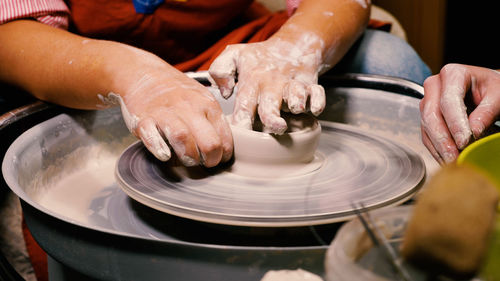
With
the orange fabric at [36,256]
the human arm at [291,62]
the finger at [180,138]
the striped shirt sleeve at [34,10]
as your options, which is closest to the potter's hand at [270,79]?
the human arm at [291,62]

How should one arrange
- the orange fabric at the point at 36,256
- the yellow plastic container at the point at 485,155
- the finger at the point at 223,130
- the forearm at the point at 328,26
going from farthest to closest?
the orange fabric at the point at 36,256 < the forearm at the point at 328,26 < the finger at the point at 223,130 < the yellow plastic container at the point at 485,155

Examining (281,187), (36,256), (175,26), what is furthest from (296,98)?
(36,256)

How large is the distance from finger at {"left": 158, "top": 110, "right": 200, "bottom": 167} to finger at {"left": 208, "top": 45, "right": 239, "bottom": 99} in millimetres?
200

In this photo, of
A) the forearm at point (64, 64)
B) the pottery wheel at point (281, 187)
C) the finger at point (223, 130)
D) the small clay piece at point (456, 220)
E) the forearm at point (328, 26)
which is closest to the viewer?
the small clay piece at point (456, 220)

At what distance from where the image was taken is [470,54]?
2758 millimetres

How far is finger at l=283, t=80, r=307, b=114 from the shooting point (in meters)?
0.75

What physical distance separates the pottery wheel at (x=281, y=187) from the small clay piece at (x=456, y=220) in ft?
1.05

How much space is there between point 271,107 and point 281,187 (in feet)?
0.41

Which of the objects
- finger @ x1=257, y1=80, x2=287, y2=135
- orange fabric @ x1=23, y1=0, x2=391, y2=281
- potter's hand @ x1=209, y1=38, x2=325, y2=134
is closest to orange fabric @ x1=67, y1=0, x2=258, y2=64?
orange fabric @ x1=23, y1=0, x2=391, y2=281

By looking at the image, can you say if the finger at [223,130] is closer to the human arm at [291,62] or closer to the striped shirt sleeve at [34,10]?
the human arm at [291,62]

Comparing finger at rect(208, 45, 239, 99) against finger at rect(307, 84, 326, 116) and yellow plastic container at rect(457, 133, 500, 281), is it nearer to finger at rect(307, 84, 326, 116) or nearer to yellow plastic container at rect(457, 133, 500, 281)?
finger at rect(307, 84, 326, 116)

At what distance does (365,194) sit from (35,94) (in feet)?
2.35

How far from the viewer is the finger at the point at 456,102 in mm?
677

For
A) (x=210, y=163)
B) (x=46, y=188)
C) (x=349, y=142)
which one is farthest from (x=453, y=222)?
(x=46, y=188)
